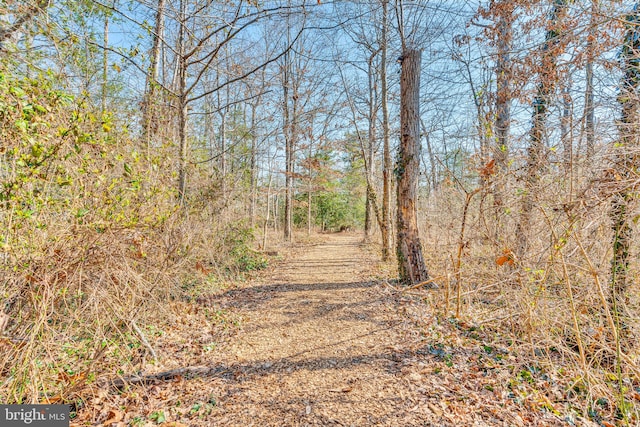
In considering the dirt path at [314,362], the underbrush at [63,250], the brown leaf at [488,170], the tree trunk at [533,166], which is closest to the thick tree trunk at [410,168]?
the dirt path at [314,362]

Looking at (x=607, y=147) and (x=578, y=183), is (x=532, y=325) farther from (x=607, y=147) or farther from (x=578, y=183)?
(x=607, y=147)

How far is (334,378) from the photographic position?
263cm

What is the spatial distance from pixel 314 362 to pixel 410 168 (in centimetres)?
393

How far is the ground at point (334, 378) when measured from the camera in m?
2.18

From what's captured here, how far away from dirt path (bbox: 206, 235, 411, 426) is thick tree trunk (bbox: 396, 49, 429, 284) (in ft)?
3.38

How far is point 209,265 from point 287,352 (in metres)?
3.53

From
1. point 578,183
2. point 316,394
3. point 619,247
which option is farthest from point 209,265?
point 619,247

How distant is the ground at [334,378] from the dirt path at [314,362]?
0.01 metres

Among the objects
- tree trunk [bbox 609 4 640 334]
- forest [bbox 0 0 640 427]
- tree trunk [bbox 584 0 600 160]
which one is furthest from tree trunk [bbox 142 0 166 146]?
tree trunk [bbox 609 4 640 334]

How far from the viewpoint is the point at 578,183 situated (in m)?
2.80

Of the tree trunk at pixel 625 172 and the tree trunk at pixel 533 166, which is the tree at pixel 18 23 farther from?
the tree trunk at pixel 533 166

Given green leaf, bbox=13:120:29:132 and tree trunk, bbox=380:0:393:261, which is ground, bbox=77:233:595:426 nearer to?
green leaf, bbox=13:120:29:132

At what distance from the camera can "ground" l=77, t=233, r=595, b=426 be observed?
2.18 meters

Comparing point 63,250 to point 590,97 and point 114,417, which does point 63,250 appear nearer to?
point 114,417
